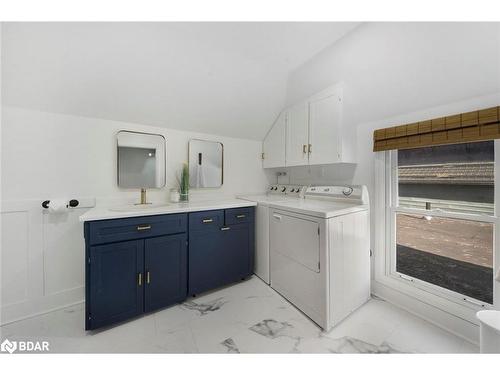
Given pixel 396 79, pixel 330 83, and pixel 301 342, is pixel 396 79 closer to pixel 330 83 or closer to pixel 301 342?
pixel 330 83

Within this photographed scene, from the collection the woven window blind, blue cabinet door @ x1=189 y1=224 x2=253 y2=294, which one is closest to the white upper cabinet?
the woven window blind

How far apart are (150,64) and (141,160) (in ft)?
3.08

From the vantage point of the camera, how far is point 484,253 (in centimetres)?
146

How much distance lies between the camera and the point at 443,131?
4.83 feet

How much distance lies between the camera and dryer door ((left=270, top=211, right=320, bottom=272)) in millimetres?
1595

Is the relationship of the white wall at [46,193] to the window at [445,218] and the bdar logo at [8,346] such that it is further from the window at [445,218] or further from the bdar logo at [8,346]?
the window at [445,218]

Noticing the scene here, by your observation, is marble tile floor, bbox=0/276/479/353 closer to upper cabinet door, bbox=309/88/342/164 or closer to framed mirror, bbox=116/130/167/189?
framed mirror, bbox=116/130/167/189

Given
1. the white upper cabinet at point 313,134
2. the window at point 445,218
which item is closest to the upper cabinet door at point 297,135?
the white upper cabinet at point 313,134

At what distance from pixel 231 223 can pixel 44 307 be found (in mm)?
1781

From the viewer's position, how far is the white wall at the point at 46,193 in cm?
160

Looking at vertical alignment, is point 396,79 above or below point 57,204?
above

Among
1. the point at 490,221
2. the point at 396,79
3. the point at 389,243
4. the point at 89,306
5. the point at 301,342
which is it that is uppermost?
the point at 396,79
